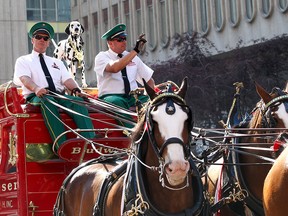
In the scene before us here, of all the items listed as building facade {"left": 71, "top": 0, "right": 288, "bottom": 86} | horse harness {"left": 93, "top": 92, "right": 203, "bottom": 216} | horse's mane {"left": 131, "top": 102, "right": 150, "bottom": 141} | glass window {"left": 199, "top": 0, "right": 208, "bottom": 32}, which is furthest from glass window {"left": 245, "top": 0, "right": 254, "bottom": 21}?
horse harness {"left": 93, "top": 92, "right": 203, "bottom": 216}

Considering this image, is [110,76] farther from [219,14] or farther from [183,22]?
[183,22]

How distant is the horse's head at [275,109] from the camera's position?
30.8ft

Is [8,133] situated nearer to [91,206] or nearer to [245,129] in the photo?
[91,206]

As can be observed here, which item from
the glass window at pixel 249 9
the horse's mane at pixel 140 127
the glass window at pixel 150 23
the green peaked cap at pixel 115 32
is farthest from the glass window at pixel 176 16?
the horse's mane at pixel 140 127

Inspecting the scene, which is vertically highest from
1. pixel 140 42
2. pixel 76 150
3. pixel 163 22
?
pixel 163 22

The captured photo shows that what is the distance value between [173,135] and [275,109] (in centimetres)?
154

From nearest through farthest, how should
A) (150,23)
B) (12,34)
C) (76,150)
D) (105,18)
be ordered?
(76,150) → (150,23) → (12,34) → (105,18)

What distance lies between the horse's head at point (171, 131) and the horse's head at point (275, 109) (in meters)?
1.18

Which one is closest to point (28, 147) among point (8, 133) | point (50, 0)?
point (8, 133)

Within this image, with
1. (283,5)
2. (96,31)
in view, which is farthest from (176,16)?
(283,5)

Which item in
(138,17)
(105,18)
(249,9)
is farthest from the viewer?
(105,18)

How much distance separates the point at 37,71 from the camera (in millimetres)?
11797

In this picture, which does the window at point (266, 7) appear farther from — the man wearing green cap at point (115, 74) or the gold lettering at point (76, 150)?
the gold lettering at point (76, 150)

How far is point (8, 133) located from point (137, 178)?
376 cm
